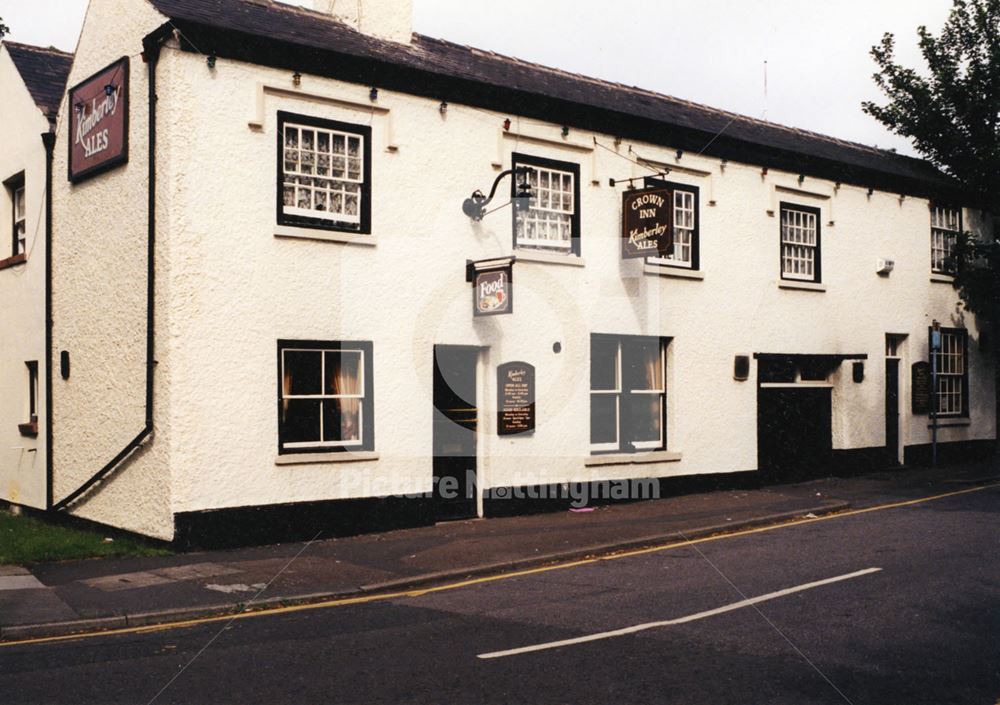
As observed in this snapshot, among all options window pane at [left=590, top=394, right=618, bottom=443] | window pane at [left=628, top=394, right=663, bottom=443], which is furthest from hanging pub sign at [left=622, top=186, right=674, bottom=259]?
window pane at [left=628, top=394, right=663, bottom=443]

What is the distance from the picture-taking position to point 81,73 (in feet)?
48.8

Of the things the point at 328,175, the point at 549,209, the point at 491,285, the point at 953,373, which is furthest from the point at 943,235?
the point at 328,175

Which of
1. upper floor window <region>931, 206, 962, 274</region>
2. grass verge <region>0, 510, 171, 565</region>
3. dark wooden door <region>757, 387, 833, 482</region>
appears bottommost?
grass verge <region>0, 510, 171, 565</region>

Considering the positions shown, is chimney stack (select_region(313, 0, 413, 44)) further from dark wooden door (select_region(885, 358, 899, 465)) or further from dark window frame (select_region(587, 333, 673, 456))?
dark wooden door (select_region(885, 358, 899, 465))

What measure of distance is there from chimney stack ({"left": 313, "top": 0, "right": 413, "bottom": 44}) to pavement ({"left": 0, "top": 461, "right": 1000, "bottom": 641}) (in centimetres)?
788

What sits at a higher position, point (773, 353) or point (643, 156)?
point (643, 156)

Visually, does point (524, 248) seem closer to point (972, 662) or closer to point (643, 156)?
point (643, 156)

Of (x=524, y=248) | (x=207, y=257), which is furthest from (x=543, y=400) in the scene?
(x=207, y=257)

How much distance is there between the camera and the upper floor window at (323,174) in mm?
13094

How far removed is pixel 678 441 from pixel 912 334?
Result: 8038 mm

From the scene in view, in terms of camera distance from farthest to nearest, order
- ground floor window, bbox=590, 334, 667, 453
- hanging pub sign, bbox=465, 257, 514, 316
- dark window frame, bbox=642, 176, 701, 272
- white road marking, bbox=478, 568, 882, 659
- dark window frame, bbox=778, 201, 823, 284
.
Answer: dark window frame, bbox=778, 201, 823, 284
dark window frame, bbox=642, 176, 701, 272
ground floor window, bbox=590, 334, 667, 453
hanging pub sign, bbox=465, 257, 514, 316
white road marking, bbox=478, 568, 882, 659

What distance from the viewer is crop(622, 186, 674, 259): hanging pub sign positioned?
1566 centimetres

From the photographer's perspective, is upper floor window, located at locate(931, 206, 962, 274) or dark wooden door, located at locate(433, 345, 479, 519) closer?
dark wooden door, located at locate(433, 345, 479, 519)

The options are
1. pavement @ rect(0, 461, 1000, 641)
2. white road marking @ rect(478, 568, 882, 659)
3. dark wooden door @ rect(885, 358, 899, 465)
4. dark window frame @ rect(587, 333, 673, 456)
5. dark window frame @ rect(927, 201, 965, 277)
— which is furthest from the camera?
dark window frame @ rect(927, 201, 965, 277)
